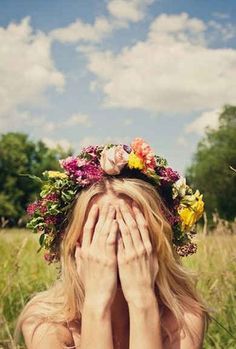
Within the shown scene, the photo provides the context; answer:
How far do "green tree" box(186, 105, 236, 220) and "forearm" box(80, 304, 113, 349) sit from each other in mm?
44547

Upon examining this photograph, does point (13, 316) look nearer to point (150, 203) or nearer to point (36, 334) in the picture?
point (36, 334)

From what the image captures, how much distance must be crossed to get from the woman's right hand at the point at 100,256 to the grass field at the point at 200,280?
2.87 feet

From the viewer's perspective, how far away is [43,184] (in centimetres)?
353

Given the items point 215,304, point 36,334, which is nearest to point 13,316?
point 215,304

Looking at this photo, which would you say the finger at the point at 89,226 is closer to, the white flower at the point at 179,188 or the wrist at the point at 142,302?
the wrist at the point at 142,302

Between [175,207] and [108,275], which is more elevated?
[175,207]

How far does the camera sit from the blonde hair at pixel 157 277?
10.6 feet

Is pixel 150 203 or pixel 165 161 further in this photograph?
pixel 165 161

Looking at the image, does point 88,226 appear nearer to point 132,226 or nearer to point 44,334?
point 132,226

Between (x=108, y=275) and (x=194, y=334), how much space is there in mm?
543

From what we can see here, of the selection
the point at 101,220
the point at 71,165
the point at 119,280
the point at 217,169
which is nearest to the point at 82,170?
the point at 71,165

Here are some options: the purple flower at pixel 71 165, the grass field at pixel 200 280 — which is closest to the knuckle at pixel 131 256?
the purple flower at pixel 71 165

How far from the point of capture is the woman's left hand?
3.17 m

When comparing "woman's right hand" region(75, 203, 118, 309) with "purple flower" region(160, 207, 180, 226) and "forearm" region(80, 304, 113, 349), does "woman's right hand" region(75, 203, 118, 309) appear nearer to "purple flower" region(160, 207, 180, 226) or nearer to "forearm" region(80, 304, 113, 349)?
"forearm" region(80, 304, 113, 349)
